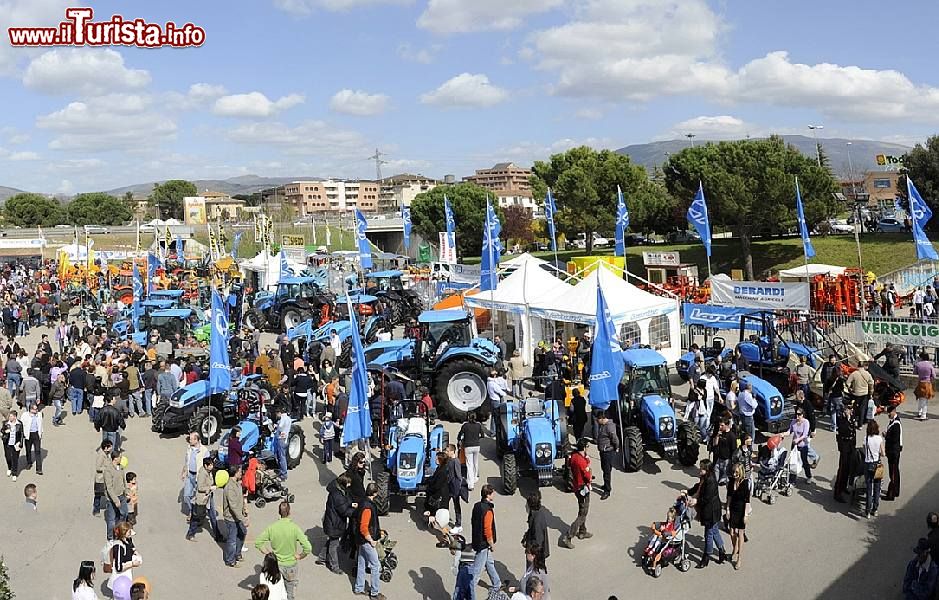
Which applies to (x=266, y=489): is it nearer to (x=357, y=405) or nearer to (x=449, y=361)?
(x=357, y=405)

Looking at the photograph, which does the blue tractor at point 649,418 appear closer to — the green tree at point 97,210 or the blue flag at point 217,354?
the blue flag at point 217,354

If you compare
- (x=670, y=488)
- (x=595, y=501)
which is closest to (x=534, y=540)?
(x=595, y=501)

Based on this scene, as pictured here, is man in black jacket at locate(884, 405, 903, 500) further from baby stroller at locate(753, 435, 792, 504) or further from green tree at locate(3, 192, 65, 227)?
green tree at locate(3, 192, 65, 227)

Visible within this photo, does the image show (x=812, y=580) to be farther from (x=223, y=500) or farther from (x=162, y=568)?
(x=162, y=568)

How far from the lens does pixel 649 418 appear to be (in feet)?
37.1

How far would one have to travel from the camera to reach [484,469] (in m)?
11.8

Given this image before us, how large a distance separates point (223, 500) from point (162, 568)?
3.85 feet

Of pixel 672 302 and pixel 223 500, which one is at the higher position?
pixel 672 302

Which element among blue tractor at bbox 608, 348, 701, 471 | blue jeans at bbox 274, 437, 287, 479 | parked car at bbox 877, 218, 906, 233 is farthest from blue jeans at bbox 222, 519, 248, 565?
parked car at bbox 877, 218, 906, 233

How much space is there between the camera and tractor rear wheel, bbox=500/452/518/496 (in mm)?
10609

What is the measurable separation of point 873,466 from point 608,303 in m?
8.30

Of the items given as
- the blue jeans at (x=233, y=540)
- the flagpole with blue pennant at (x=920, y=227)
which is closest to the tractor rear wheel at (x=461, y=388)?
the blue jeans at (x=233, y=540)

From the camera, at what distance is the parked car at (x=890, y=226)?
133 ft

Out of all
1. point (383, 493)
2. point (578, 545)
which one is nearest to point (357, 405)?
point (383, 493)
